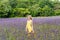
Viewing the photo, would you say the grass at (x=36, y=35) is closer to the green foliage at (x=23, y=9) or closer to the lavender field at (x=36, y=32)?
the lavender field at (x=36, y=32)

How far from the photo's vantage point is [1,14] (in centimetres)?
4356

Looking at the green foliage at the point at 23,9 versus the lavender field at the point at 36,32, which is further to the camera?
the green foliage at the point at 23,9

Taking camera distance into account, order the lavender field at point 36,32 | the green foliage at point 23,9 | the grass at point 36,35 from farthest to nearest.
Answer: the green foliage at point 23,9, the lavender field at point 36,32, the grass at point 36,35

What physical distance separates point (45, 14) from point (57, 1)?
14.2 m

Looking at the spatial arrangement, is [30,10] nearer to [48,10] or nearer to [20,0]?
[48,10]

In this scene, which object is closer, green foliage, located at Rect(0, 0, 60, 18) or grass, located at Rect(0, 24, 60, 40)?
grass, located at Rect(0, 24, 60, 40)

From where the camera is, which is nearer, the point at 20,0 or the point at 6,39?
the point at 6,39

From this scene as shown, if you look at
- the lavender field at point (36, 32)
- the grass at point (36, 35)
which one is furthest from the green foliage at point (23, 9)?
the grass at point (36, 35)

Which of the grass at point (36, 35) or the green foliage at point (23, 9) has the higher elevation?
the grass at point (36, 35)

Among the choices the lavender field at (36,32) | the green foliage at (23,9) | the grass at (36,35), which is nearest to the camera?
the grass at (36,35)

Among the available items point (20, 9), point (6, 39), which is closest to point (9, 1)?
point (20, 9)

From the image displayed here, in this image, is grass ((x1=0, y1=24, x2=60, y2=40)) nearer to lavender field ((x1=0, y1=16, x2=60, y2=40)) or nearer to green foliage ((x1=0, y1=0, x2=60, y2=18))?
lavender field ((x1=0, y1=16, x2=60, y2=40))

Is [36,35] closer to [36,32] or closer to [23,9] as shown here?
[36,32]

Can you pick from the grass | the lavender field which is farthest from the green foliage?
the grass
